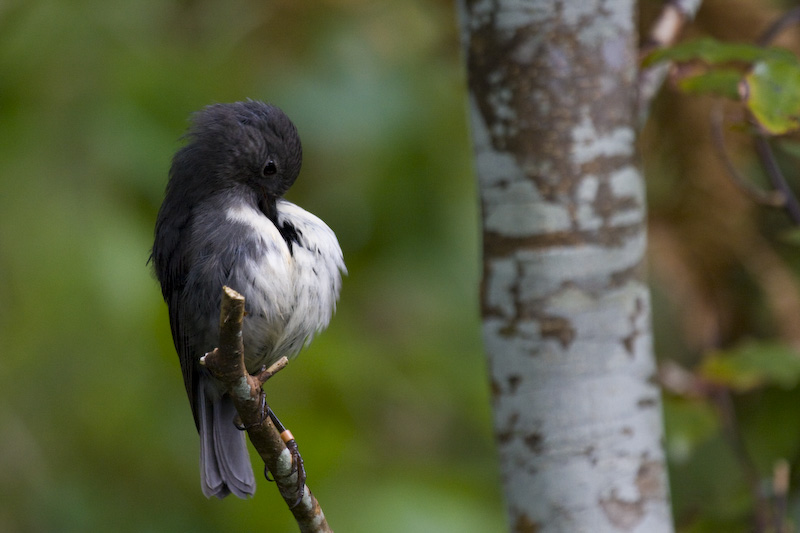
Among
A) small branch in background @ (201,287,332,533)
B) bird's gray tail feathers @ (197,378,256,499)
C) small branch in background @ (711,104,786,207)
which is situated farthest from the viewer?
small branch in background @ (711,104,786,207)

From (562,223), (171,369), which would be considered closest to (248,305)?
(562,223)

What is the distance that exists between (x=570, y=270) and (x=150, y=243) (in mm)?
1798

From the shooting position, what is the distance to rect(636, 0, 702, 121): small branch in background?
243cm

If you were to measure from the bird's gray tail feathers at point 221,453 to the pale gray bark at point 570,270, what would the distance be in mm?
656

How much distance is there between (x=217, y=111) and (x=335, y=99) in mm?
2019

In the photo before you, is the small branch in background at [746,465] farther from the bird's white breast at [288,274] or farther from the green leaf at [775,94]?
the bird's white breast at [288,274]

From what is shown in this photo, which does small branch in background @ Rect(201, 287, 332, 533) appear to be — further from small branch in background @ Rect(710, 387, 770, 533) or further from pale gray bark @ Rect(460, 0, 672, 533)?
small branch in background @ Rect(710, 387, 770, 533)

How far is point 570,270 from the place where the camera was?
7.13 ft

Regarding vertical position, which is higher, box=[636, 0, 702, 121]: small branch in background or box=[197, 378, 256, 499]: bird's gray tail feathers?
box=[636, 0, 702, 121]: small branch in background

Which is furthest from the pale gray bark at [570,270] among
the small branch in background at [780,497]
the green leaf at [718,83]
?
the small branch in background at [780,497]

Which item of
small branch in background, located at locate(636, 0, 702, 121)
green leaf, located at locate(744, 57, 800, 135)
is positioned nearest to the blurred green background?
small branch in background, located at locate(636, 0, 702, 121)

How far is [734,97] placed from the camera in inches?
89.3

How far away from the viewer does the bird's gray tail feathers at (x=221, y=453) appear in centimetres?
199

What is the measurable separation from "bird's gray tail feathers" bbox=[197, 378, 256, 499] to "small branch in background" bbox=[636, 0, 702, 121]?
4.20 feet
